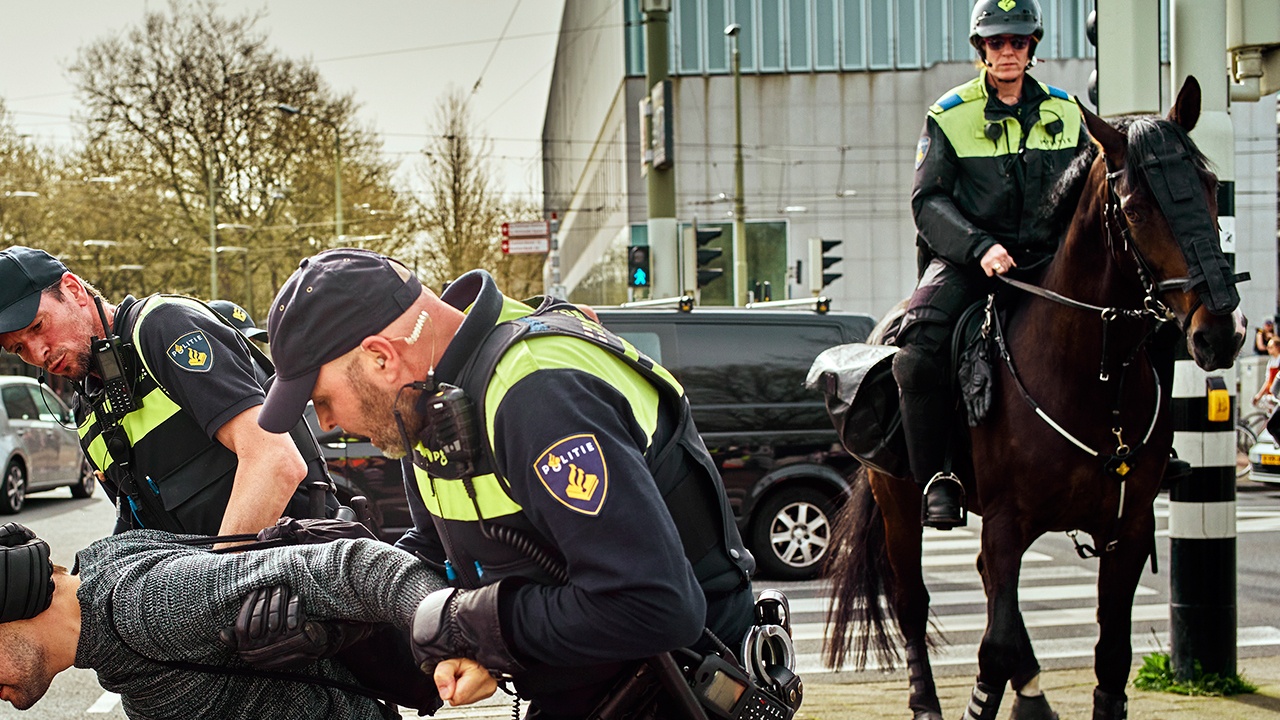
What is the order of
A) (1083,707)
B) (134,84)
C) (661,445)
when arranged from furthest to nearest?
(134,84) < (1083,707) < (661,445)

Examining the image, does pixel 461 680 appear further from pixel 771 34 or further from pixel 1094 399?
pixel 771 34

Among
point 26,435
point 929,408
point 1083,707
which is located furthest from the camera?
point 26,435

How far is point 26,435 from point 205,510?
46.3 feet

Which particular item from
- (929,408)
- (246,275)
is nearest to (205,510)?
(929,408)

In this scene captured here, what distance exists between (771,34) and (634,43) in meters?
5.74

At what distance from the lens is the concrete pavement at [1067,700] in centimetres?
530

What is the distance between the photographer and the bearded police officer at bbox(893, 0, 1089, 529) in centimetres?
489

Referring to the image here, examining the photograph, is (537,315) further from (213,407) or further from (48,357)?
(48,357)

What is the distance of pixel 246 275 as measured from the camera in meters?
39.3

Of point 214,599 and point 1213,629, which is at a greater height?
point 214,599

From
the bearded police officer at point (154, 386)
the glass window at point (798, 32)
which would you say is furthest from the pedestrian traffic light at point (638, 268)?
the glass window at point (798, 32)

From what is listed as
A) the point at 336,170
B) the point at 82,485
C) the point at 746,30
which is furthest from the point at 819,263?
the point at 336,170

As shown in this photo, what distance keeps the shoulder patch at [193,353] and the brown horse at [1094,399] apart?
8.92 ft

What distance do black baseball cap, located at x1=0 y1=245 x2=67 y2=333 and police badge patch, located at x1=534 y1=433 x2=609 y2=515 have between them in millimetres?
2041
